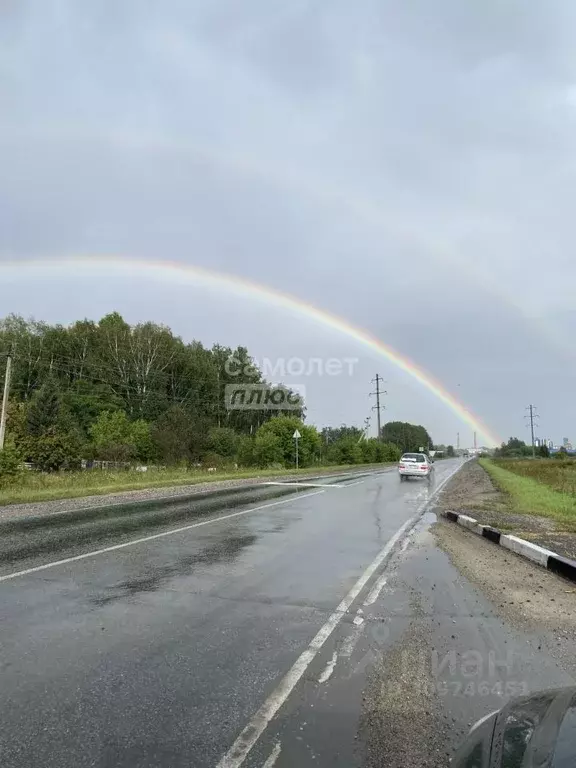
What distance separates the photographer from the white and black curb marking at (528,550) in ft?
25.8

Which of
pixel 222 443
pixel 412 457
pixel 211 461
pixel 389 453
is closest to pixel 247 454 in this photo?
pixel 211 461

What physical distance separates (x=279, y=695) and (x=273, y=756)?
2.54 feet

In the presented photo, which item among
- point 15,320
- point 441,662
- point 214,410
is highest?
point 15,320

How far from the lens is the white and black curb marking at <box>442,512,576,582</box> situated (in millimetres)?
7852

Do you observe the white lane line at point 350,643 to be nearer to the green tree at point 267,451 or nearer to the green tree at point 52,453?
the green tree at point 267,451

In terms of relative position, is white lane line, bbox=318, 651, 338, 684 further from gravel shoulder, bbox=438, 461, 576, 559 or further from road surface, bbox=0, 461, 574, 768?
gravel shoulder, bbox=438, 461, 576, 559

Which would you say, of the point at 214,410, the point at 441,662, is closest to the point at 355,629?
the point at 441,662

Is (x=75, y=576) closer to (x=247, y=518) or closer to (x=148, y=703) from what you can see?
(x=148, y=703)

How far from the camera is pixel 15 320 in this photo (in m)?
66.7

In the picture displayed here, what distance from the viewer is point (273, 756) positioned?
303 centimetres

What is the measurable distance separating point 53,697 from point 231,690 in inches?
47.7

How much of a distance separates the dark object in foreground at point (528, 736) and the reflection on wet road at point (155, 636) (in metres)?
1.47

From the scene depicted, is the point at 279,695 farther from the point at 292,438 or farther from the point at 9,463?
the point at 292,438

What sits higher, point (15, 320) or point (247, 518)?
point (15, 320)
